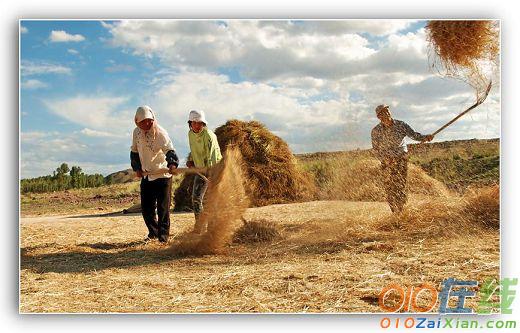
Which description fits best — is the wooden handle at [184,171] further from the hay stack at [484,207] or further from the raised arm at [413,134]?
the hay stack at [484,207]

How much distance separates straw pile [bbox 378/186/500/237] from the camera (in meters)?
6.30

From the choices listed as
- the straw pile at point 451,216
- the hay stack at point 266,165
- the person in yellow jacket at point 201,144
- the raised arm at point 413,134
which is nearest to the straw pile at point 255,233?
the person in yellow jacket at point 201,144

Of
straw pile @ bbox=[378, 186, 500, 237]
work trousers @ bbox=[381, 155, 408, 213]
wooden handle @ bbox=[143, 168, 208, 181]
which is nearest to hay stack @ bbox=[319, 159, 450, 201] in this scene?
work trousers @ bbox=[381, 155, 408, 213]

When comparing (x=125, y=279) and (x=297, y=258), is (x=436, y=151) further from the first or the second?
(x=125, y=279)

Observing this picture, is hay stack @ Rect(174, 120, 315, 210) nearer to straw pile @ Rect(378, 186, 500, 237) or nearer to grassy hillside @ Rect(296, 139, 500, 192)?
grassy hillside @ Rect(296, 139, 500, 192)

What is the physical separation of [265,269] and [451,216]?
111 inches

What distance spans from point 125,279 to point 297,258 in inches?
65.3

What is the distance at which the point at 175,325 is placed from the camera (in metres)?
3.99

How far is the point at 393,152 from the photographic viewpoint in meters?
6.84

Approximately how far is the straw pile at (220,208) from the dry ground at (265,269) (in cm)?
18

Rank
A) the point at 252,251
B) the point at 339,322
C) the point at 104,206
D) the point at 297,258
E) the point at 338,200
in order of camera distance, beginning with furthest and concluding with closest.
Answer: the point at 104,206, the point at 338,200, the point at 252,251, the point at 297,258, the point at 339,322

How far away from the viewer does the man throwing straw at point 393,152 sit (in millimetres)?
6824

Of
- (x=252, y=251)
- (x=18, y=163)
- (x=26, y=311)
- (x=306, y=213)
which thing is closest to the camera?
(x=26, y=311)

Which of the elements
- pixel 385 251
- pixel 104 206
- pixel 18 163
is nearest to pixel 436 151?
pixel 385 251
